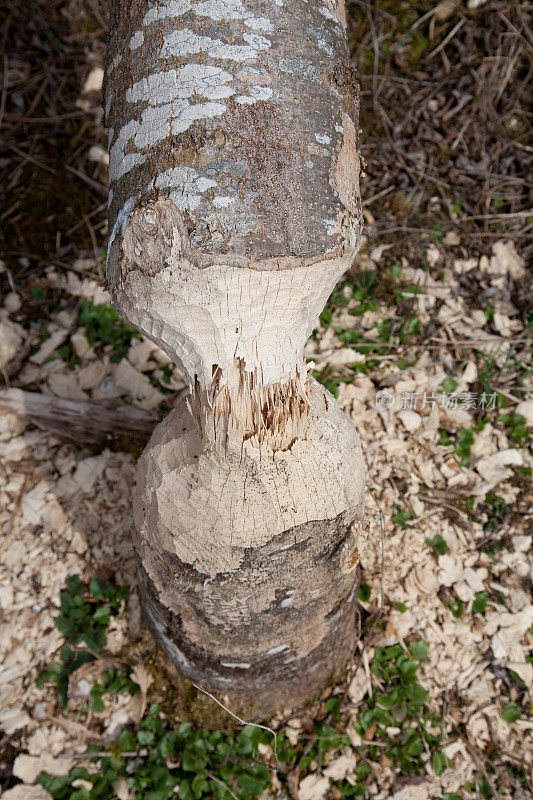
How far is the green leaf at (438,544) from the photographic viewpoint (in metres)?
2.28

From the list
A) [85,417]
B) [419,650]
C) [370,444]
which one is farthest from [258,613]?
[85,417]

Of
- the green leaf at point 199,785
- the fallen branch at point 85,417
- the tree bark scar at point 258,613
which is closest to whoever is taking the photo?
the tree bark scar at point 258,613

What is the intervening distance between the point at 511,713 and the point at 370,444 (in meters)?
1.09

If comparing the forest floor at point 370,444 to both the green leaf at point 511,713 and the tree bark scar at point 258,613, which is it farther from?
the tree bark scar at point 258,613

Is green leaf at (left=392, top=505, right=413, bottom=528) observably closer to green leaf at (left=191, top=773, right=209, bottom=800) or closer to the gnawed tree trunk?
the gnawed tree trunk

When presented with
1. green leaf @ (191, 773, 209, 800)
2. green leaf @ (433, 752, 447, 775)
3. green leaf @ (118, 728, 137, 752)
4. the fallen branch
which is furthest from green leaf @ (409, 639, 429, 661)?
the fallen branch

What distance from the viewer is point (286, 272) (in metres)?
1.12

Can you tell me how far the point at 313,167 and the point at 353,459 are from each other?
779 millimetres

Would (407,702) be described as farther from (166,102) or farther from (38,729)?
(166,102)

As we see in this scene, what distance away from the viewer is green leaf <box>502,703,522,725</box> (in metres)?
2.05

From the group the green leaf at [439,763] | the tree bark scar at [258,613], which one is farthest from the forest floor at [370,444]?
the tree bark scar at [258,613]

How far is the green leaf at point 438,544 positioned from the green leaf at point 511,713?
0.56 m

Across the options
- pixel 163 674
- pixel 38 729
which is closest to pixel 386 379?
pixel 163 674

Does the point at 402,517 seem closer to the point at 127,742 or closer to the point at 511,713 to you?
the point at 511,713
